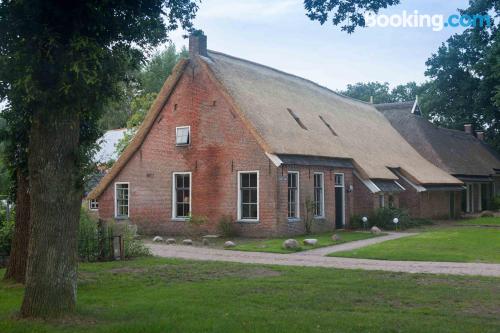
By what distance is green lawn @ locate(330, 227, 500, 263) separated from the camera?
15.7m

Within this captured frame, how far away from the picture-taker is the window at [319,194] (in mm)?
24748

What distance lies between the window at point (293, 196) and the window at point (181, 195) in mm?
4396

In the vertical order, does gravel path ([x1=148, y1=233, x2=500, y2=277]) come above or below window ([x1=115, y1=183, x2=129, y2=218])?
below

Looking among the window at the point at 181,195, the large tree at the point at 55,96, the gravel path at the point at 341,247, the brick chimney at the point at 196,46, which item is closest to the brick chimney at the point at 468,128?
the gravel path at the point at 341,247

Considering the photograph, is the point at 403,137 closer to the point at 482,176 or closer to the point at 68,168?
the point at 482,176

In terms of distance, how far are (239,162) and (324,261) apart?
8.44 m

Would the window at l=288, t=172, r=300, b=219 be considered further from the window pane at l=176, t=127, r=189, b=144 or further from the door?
the window pane at l=176, t=127, r=189, b=144

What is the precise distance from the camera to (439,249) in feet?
57.2

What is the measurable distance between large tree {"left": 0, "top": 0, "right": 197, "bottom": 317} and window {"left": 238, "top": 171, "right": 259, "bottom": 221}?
14131mm

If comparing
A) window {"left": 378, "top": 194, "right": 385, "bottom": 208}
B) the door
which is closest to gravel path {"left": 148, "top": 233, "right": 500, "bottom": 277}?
the door

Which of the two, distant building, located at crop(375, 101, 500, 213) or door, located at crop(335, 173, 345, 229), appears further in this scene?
distant building, located at crop(375, 101, 500, 213)

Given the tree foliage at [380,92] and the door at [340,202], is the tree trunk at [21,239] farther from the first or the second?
the tree foliage at [380,92]

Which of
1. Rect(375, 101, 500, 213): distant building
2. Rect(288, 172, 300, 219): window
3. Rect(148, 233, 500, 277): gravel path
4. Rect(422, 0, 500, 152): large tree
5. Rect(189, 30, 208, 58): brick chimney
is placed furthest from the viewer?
Rect(422, 0, 500, 152): large tree

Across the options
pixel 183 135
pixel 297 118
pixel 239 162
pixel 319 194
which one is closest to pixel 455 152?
pixel 297 118
